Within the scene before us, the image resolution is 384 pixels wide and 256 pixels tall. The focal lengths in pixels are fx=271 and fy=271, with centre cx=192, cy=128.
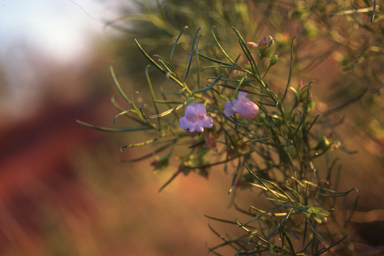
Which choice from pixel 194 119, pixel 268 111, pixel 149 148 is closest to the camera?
pixel 194 119

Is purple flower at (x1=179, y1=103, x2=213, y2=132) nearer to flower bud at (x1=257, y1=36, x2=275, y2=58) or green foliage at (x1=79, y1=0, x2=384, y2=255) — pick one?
green foliage at (x1=79, y1=0, x2=384, y2=255)

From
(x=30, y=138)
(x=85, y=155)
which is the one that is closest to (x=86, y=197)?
(x=85, y=155)

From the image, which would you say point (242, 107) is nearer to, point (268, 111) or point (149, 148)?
point (268, 111)

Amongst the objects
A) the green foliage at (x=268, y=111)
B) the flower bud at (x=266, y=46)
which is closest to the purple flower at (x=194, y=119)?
the green foliage at (x=268, y=111)

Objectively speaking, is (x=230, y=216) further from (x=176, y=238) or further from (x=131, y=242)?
(x=131, y=242)

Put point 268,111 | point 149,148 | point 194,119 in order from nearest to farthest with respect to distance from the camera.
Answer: point 194,119 < point 268,111 < point 149,148

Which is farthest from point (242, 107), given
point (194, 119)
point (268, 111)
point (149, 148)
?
point (149, 148)

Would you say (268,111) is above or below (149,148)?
above
